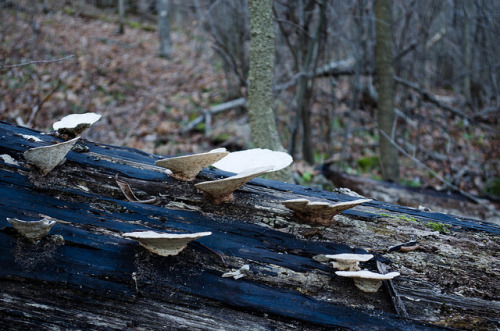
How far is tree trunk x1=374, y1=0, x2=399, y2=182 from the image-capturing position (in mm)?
5852

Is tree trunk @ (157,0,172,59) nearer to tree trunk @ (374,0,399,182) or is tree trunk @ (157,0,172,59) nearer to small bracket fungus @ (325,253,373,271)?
tree trunk @ (374,0,399,182)

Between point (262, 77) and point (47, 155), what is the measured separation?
3.01 metres

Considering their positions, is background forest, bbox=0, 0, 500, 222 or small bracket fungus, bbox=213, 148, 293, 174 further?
background forest, bbox=0, 0, 500, 222

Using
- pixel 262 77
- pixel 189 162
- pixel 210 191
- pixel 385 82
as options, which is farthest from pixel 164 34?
pixel 210 191

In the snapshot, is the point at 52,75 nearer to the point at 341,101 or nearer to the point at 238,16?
the point at 238,16

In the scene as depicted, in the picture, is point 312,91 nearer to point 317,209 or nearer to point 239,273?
point 317,209

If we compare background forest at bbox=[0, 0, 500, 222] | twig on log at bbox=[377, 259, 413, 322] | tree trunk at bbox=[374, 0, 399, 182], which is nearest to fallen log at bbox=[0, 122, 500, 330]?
twig on log at bbox=[377, 259, 413, 322]

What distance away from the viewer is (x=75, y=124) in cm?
234

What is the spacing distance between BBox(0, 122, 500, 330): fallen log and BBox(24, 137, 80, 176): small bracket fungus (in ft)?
0.32

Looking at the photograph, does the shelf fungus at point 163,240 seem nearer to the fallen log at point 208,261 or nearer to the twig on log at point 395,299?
the fallen log at point 208,261

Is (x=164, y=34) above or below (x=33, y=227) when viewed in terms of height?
above

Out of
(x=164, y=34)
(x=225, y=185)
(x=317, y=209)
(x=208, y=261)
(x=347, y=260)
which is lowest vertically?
(x=208, y=261)

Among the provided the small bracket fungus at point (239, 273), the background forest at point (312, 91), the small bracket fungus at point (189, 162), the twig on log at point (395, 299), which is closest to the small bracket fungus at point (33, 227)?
the small bracket fungus at point (189, 162)

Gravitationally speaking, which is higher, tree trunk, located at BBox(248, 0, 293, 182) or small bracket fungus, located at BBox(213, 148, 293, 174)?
tree trunk, located at BBox(248, 0, 293, 182)
